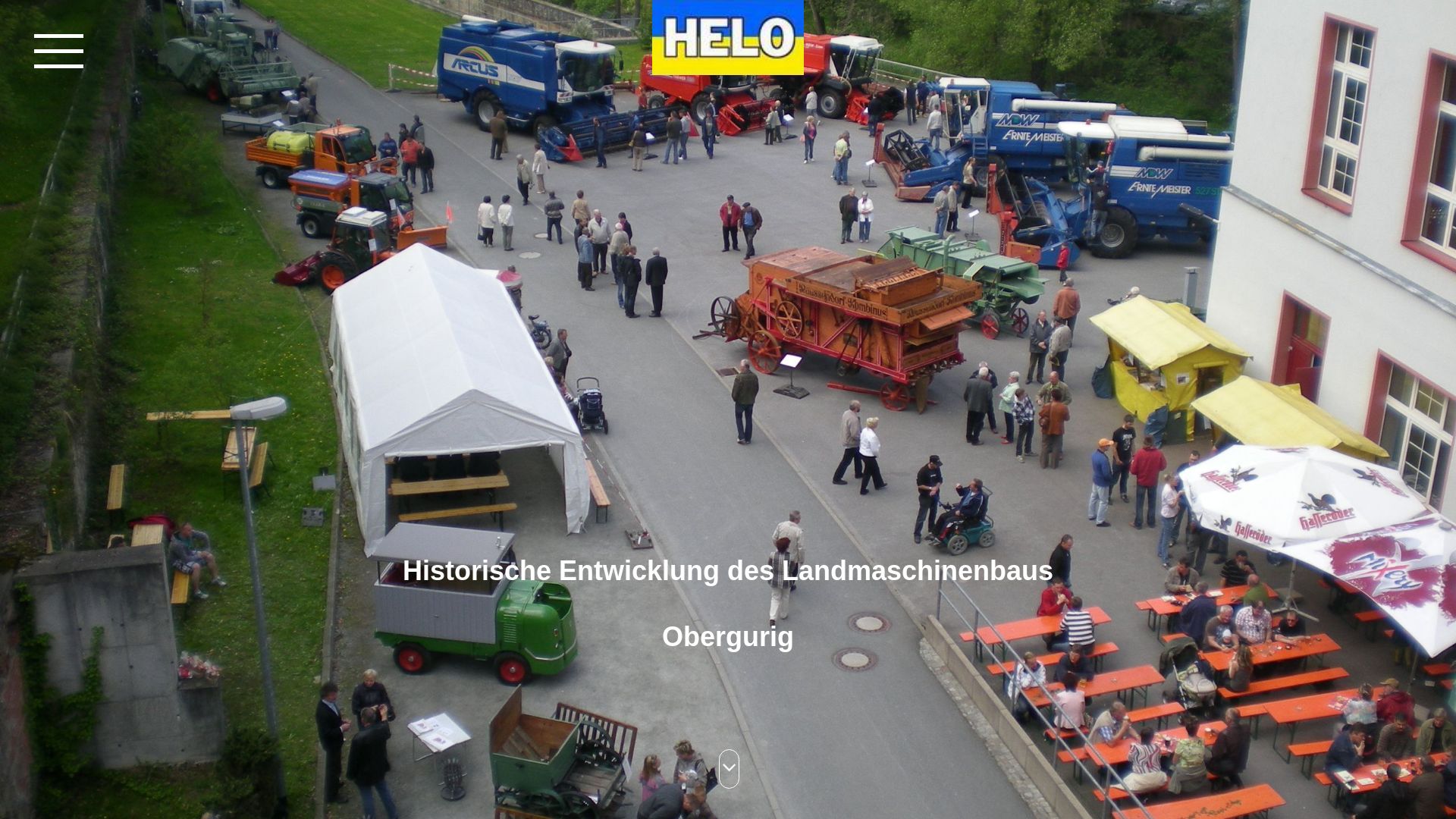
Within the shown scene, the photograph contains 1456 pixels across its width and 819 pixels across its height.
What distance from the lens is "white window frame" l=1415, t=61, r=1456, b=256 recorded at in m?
17.9

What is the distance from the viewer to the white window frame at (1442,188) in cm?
1786

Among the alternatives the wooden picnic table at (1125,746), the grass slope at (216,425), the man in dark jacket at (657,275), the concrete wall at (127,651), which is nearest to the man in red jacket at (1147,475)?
the wooden picnic table at (1125,746)

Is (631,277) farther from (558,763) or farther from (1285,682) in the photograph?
(1285,682)

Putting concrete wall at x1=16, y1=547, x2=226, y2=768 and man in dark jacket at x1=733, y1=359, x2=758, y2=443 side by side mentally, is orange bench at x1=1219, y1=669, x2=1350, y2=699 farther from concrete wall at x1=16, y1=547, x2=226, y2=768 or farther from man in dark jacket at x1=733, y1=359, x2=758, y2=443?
concrete wall at x1=16, y1=547, x2=226, y2=768

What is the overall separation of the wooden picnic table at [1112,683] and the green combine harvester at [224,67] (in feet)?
119

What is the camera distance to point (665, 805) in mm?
13031

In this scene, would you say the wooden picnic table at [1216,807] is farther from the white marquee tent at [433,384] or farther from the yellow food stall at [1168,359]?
the yellow food stall at [1168,359]

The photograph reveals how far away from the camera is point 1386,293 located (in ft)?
61.9

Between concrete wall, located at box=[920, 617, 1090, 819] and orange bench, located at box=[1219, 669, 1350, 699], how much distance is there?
2.45 m

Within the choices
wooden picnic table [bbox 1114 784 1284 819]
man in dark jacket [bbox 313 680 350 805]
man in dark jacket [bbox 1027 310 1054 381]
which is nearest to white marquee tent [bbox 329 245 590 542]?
man in dark jacket [bbox 313 680 350 805]

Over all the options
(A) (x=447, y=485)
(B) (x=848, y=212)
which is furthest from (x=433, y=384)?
(B) (x=848, y=212)

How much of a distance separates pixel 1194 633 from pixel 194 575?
12670mm

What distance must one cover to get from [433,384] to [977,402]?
28.7ft

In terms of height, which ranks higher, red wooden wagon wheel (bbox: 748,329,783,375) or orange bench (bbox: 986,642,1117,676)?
red wooden wagon wheel (bbox: 748,329,783,375)
